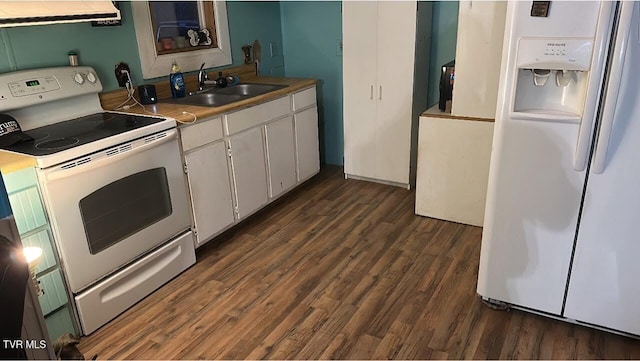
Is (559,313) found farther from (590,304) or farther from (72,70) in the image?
(72,70)

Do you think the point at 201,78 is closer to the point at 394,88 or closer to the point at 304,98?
the point at 304,98

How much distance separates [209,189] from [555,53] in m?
1.99

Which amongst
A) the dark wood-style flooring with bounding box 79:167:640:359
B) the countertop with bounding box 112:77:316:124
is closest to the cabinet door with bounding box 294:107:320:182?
the countertop with bounding box 112:77:316:124

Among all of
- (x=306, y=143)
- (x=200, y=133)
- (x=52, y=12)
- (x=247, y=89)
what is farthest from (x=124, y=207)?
(x=306, y=143)

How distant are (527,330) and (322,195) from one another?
2001 millimetres

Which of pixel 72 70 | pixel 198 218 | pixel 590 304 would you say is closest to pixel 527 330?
pixel 590 304

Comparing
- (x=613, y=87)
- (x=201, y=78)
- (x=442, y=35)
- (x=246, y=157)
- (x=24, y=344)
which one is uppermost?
(x=442, y=35)

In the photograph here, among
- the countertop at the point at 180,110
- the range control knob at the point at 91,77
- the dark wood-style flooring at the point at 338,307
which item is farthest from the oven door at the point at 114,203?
the range control knob at the point at 91,77

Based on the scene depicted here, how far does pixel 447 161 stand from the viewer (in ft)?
10.2

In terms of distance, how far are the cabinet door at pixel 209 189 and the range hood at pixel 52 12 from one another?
87 cm

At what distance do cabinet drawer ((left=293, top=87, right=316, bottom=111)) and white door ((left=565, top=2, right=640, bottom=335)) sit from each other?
7.27 ft

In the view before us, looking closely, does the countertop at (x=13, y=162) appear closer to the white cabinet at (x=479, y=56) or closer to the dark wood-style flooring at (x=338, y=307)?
the dark wood-style flooring at (x=338, y=307)

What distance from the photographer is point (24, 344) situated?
39.5 inches

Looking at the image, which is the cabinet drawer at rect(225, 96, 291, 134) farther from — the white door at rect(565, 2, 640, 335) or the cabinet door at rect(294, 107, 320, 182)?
the white door at rect(565, 2, 640, 335)
